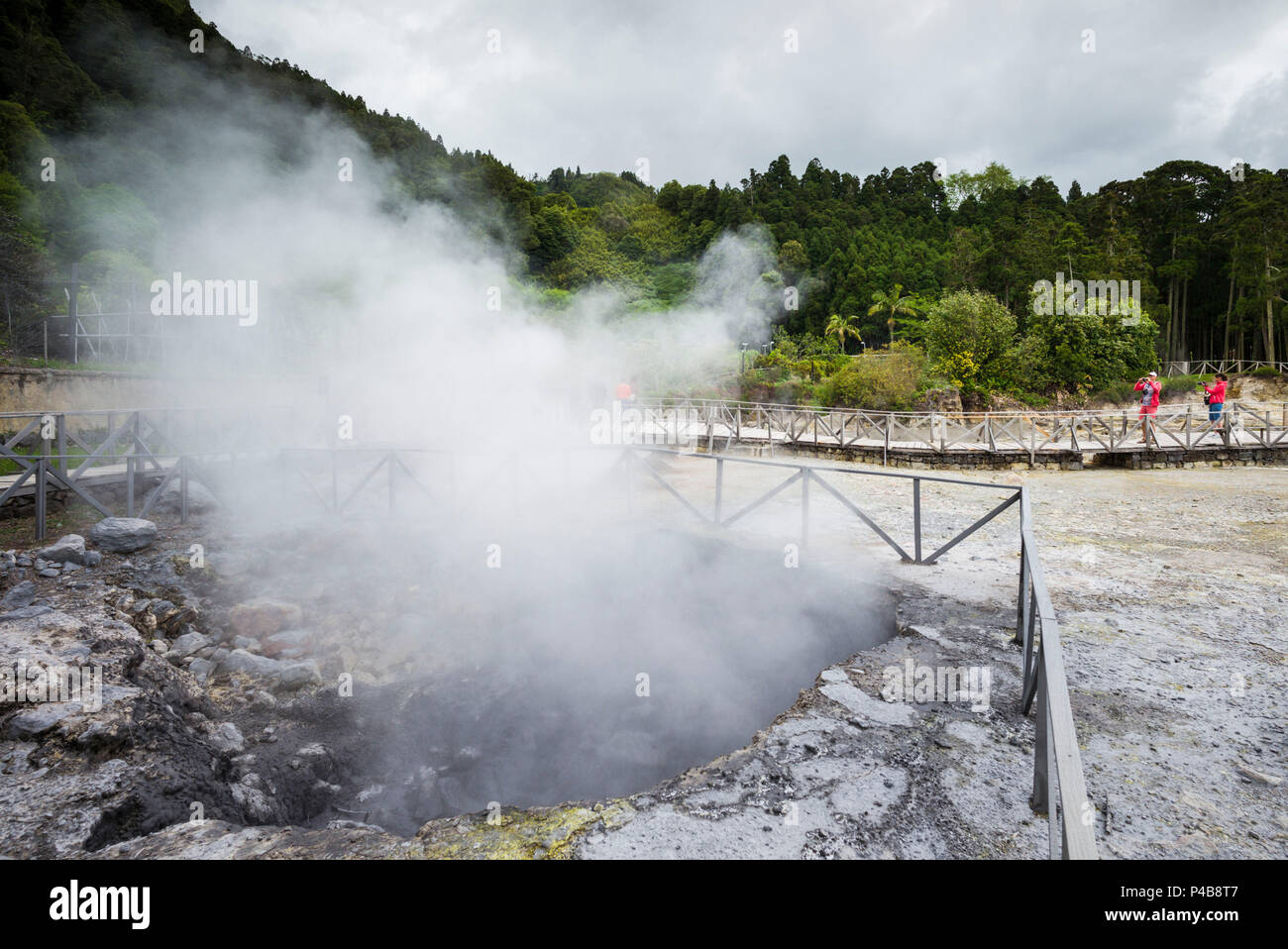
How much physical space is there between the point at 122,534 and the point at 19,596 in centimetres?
169

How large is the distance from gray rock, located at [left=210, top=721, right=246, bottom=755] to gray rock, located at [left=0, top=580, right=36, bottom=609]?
216 centimetres

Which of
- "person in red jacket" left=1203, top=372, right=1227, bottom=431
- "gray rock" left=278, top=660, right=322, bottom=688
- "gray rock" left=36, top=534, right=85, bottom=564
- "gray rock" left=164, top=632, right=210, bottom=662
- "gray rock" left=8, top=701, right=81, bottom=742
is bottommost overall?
"gray rock" left=278, top=660, right=322, bottom=688

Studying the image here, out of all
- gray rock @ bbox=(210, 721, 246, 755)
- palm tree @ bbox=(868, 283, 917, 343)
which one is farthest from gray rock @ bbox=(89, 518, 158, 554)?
palm tree @ bbox=(868, 283, 917, 343)

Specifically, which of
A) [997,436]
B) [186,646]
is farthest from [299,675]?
[997,436]

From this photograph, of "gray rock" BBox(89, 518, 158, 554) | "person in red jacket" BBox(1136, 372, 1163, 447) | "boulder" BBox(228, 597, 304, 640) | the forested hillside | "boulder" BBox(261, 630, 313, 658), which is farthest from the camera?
the forested hillside

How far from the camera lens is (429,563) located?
6.72 m

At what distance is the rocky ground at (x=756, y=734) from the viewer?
2352 millimetres

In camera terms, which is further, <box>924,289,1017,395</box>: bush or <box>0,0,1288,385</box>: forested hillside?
<box>924,289,1017,395</box>: bush

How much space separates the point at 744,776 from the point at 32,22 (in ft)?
150

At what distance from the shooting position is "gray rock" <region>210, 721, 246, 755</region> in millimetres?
3516

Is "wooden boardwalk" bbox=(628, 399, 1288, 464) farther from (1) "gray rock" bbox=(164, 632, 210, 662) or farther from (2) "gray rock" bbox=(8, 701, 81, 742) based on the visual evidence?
(2) "gray rock" bbox=(8, 701, 81, 742)

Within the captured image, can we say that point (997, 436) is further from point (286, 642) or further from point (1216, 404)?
point (286, 642)

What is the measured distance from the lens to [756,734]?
316 cm

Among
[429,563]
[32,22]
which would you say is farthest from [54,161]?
[429,563]
